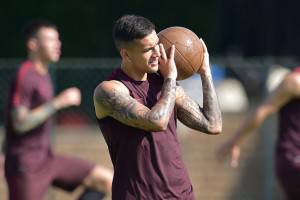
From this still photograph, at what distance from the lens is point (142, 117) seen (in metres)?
6.67

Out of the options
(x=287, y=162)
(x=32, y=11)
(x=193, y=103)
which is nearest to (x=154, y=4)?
(x=32, y=11)

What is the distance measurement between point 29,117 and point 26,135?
221 mm

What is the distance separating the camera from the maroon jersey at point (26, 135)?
995 centimetres

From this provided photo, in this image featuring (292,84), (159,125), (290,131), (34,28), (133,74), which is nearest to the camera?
(159,125)

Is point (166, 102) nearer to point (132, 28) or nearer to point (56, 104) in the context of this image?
point (132, 28)

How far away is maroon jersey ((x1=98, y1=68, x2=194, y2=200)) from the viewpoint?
679 centimetres

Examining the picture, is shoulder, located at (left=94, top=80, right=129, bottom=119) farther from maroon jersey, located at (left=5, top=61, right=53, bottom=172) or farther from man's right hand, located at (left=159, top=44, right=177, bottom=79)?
maroon jersey, located at (left=5, top=61, right=53, bottom=172)

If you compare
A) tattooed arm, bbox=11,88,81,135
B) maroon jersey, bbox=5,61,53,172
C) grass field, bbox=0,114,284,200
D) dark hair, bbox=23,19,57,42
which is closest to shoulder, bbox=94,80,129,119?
tattooed arm, bbox=11,88,81,135

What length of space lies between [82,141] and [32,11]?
4765 millimetres

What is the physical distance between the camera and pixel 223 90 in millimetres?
13766

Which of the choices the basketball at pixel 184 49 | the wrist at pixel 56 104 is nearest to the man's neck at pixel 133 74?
the basketball at pixel 184 49

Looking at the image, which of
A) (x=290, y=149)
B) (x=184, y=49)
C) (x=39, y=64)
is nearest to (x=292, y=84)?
(x=290, y=149)

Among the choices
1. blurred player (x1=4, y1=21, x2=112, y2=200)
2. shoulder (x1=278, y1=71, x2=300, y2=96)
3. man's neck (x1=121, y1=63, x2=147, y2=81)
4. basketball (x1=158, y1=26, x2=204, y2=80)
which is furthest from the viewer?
blurred player (x1=4, y1=21, x2=112, y2=200)

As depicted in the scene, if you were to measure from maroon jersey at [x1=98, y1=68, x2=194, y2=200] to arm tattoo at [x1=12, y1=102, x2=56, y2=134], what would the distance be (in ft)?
9.83
